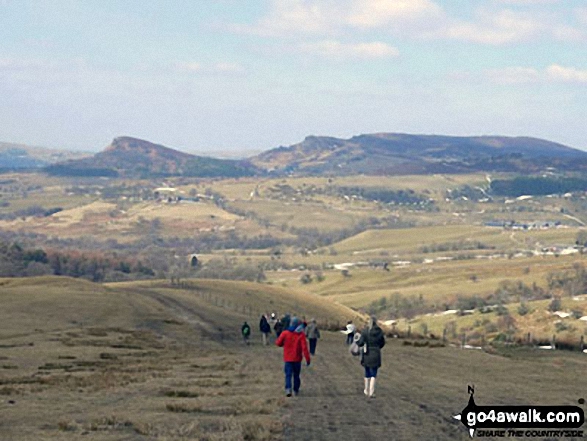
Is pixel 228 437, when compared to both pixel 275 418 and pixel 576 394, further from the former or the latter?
pixel 576 394

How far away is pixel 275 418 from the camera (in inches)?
829

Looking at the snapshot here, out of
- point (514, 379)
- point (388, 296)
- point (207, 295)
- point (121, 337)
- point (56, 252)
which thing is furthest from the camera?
point (56, 252)

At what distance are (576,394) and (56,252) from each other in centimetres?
17127

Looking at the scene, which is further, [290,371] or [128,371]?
[128,371]

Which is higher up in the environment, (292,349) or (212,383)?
(292,349)

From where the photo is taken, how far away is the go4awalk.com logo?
63.8 ft

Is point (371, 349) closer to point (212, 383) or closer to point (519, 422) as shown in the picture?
point (519, 422)

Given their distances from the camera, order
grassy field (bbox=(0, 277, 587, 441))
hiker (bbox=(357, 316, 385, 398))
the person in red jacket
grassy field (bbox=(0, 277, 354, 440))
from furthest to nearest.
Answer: the person in red jacket < hiker (bbox=(357, 316, 385, 398)) < grassy field (bbox=(0, 277, 354, 440)) < grassy field (bbox=(0, 277, 587, 441))

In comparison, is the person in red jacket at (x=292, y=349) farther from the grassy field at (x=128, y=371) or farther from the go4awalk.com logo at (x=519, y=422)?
the go4awalk.com logo at (x=519, y=422)

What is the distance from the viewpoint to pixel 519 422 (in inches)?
790

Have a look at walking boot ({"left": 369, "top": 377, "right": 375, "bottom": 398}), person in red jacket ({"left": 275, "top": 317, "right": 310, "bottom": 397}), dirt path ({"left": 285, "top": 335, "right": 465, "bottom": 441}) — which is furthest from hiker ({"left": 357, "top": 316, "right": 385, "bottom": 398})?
person in red jacket ({"left": 275, "top": 317, "right": 310, "bottom": 397})

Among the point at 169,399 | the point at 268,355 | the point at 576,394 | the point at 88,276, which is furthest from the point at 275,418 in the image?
the point at 88,276

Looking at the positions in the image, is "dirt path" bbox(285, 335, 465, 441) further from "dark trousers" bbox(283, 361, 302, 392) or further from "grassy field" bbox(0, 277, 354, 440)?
"grassy field" bbox(0, 277, 354, 440)

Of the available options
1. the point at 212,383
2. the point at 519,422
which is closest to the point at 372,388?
the point at 212,383
